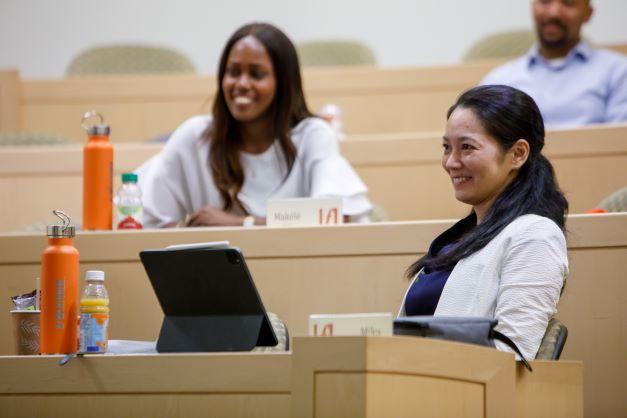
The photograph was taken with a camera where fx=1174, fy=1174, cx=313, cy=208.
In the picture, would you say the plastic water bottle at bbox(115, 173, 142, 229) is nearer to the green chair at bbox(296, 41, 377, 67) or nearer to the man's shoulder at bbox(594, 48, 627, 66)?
the man's shoulder at bbox(594, 48, 627, 66)

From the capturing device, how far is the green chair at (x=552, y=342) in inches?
89.2

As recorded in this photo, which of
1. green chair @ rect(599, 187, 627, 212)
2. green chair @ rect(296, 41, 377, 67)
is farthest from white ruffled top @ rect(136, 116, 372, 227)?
green chair @ rect(296, 41, 377, 67)

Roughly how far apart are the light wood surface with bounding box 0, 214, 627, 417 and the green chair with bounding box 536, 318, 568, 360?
0.49 m

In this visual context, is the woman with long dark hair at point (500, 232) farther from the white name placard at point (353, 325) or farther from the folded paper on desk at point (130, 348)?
the folded paper on desk at point (130, 348)

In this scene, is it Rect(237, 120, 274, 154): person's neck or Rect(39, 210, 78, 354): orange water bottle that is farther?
Rect(237, 120, 274, 154): person's neck

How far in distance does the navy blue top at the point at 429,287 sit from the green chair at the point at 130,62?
3346mm

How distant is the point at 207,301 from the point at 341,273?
0.73 m

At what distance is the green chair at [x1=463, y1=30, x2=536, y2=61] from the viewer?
222 inches

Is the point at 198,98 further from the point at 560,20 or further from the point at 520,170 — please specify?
the point at 520,170

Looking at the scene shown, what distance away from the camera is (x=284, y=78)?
12.2ft

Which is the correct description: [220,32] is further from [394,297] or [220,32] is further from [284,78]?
[394,297]

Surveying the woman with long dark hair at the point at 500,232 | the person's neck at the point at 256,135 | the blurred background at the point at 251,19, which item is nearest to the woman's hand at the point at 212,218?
the person's neck at the point at 256,135

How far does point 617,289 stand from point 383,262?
0.57 m

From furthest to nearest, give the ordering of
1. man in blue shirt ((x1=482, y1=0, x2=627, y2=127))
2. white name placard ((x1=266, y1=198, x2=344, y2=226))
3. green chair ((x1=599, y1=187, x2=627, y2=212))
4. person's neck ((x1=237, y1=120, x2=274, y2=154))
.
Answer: man in blue shirt ((x1=482, y1=0, x2=627, y2=127))
person's neck ((x1=237, y1=120, x2=274, y2=154))
green chair ((x1=599, y1=187, x2=627, y2=212))
white name placard ((x1=266, y1=198, x2=344, y2=226))
